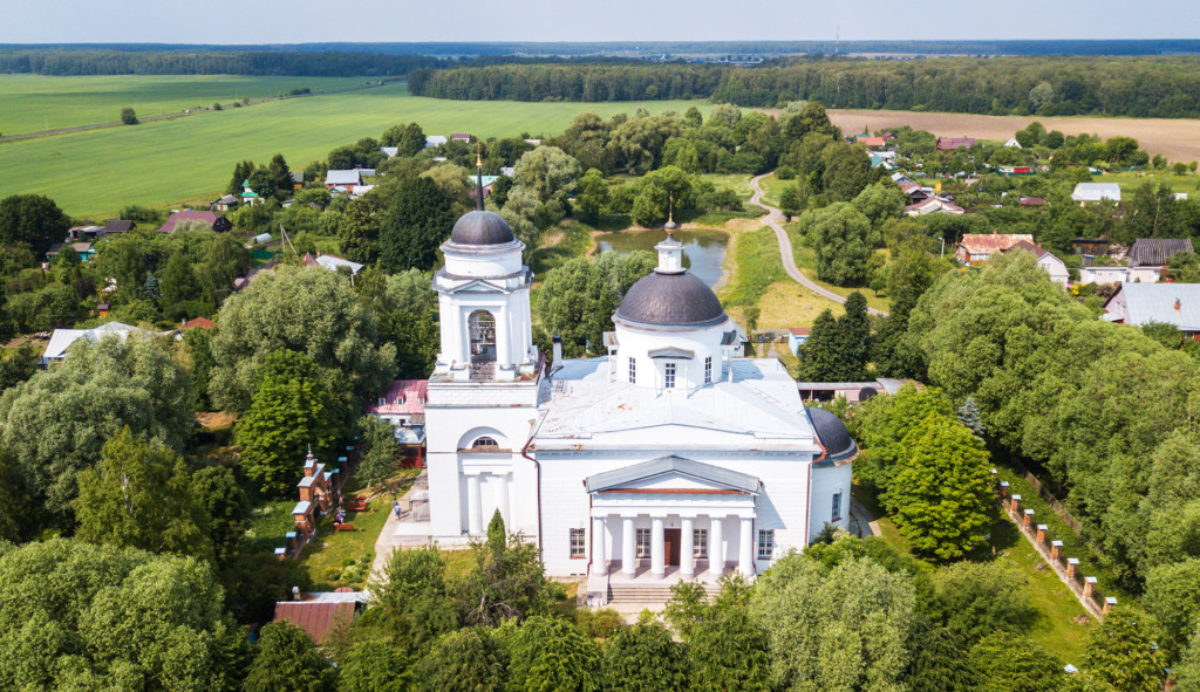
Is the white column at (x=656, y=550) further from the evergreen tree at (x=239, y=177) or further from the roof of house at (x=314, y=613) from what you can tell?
the evergreen tree at (x=239, y=177)

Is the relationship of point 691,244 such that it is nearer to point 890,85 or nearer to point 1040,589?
point 1040,589

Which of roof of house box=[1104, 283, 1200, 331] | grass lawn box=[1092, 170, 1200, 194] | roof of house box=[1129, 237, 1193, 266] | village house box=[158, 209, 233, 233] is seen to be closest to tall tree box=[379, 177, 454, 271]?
village house box=[158, 209, 233, 233]

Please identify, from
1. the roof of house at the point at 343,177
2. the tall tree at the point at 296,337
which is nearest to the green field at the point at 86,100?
the roof of house at the point at 343,177

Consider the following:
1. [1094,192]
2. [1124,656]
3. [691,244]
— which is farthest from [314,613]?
[1094,192]

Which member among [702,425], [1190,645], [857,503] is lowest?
[857,503]

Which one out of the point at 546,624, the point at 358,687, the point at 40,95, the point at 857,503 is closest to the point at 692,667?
the point at 546,624

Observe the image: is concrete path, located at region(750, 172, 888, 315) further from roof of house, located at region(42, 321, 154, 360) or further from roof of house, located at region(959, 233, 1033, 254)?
roof of house, located at region(42, 321, 154, 360)

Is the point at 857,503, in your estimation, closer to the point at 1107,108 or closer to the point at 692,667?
the point at 692,667
